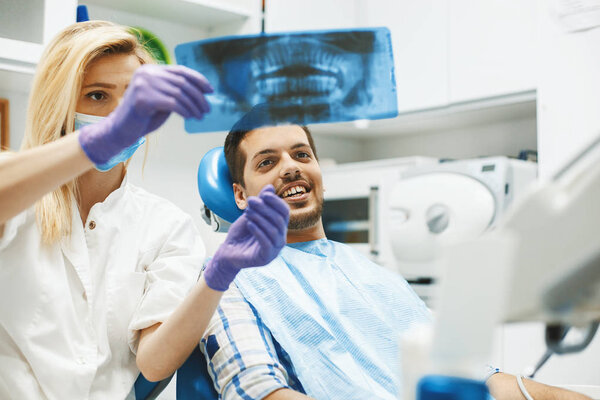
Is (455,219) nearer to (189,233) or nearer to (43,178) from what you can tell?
(189,233)

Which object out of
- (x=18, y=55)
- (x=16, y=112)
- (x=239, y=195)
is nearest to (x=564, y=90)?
(x=239, y=195)

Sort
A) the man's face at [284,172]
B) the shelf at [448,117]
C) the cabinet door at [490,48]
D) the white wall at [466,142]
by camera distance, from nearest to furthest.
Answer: the man's face at [284,172] → the cabinet door at [490,48] → the shelf at [448,117] → the white wall at [466,142]

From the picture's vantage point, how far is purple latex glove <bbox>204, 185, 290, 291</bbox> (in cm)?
96

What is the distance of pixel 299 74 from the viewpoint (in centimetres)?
93

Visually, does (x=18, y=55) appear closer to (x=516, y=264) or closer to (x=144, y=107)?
(x=144, y=107)

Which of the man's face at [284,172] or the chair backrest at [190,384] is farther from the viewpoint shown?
the man's face at [284,172]

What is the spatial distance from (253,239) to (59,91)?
0.48m

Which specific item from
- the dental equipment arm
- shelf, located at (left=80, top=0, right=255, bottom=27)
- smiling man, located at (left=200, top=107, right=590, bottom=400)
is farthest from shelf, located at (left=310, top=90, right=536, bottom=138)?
the dental equipment arm

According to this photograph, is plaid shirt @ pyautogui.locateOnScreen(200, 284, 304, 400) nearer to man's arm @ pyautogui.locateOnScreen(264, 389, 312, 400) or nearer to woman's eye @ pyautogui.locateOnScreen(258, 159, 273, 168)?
man's arm @ pyautogui.locateOnScreen(264, 389, 312, 400)

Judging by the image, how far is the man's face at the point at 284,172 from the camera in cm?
143

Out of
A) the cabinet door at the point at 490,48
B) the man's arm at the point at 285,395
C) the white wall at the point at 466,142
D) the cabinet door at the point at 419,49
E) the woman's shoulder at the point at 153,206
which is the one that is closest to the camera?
the man's arm at the point at 285,395

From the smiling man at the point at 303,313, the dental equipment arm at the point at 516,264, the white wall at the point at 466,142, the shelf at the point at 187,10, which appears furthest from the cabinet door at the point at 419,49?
the dental equipment arm at the point at 516,264

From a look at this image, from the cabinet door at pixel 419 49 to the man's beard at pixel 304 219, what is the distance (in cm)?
160

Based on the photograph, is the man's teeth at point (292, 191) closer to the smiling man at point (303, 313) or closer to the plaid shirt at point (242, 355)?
the smiling man at point (303, 313)
